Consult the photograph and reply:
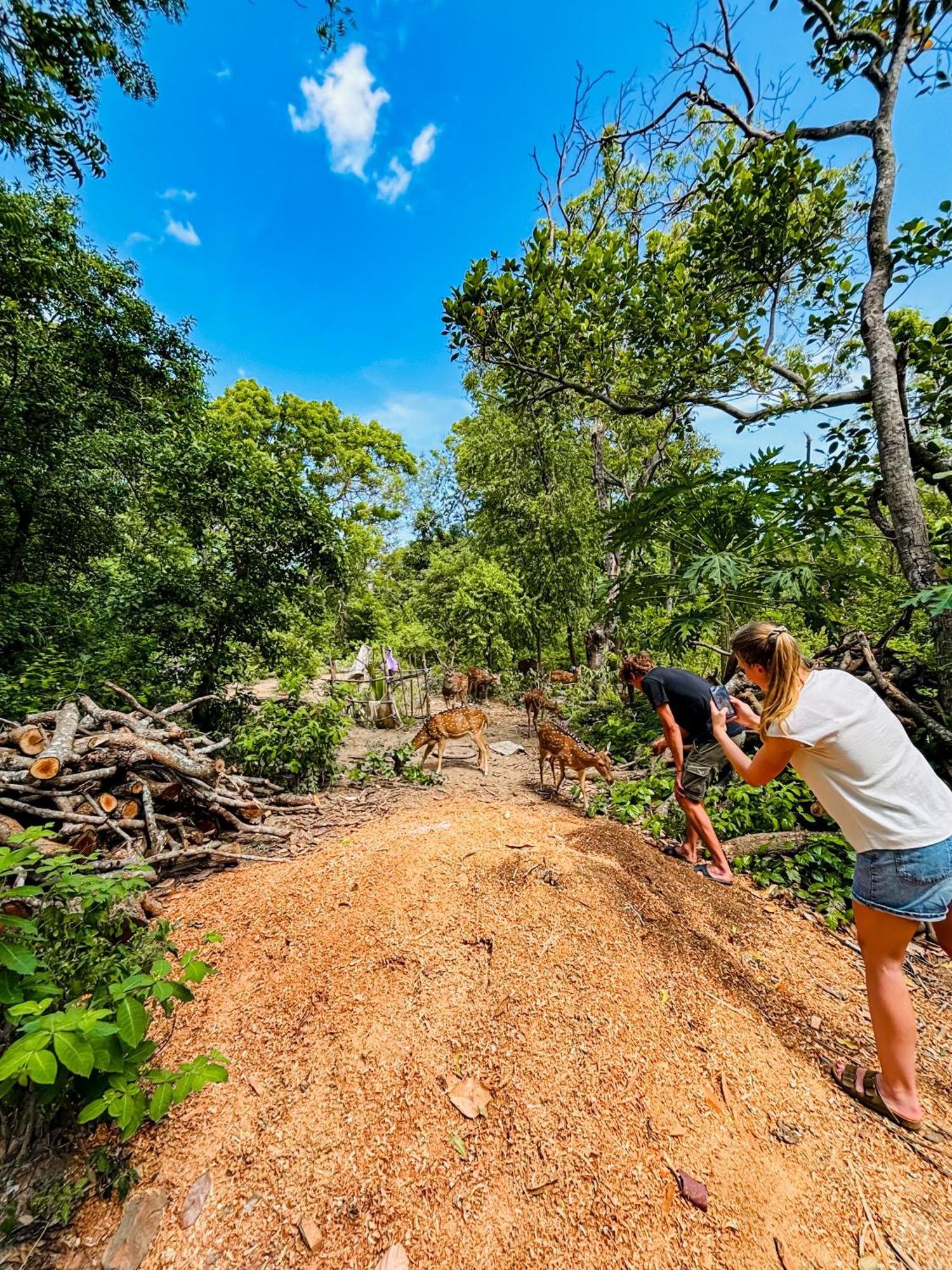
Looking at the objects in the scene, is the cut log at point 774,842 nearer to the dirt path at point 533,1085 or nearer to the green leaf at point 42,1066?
the dirt path at point 533,1085

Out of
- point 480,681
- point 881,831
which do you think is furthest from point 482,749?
point 881,831

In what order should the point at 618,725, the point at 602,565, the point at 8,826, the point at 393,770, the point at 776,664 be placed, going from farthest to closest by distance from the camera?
the point at 602,565 → the point at 618,725 → the point at 393,770 → the point at 8,826 → the point at 776,664

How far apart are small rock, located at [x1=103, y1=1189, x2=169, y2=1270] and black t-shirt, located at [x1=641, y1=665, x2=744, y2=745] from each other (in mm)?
3665

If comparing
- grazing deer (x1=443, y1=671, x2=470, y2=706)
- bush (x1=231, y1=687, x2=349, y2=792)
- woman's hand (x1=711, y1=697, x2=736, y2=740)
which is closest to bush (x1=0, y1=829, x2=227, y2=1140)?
woman's hand (x1=711, y1=697, x2=736, y2=740)

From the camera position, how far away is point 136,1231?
137cm

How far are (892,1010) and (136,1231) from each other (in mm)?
2815

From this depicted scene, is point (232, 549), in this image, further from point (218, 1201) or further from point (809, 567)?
point (809, 567)

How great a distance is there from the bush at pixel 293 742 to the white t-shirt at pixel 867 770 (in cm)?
507

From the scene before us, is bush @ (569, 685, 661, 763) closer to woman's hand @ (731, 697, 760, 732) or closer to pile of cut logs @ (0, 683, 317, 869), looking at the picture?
woman's hand @ (731, 697, 760, 732)

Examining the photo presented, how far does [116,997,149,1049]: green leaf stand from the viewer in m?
1.34

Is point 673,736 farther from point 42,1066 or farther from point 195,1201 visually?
→ point 42,1066

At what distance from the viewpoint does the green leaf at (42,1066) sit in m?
1.11

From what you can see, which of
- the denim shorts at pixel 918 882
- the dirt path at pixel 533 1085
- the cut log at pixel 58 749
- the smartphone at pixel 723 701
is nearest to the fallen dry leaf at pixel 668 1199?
the dirt path at pixel 533 1085

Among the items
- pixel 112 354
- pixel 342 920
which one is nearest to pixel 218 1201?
pixel 342 920
